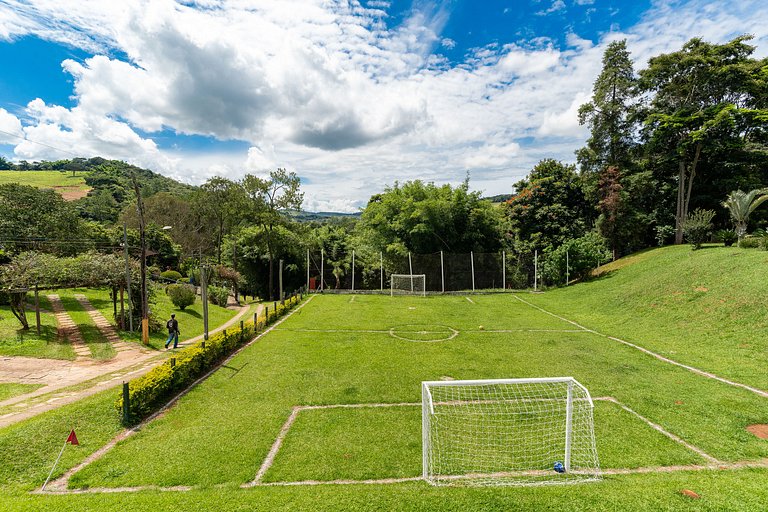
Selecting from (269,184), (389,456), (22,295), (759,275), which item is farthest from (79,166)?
(759,275)

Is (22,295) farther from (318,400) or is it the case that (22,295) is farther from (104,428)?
(318,400)

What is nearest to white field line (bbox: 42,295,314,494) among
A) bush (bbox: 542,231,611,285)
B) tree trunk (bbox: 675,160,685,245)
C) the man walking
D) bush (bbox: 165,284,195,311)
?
the man walking

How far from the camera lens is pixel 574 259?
23781 millimetres

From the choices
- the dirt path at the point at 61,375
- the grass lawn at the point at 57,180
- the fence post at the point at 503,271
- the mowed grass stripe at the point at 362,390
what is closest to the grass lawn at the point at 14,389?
the dirt path at the point at 61,375

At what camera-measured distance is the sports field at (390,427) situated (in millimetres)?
5109

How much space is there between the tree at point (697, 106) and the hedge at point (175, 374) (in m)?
28.3

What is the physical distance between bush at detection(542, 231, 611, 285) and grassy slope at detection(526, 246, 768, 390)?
1618mm

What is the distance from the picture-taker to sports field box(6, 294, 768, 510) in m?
5.11

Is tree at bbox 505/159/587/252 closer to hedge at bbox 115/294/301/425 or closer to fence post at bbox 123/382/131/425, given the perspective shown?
hedge at bbox 115/294/301/425

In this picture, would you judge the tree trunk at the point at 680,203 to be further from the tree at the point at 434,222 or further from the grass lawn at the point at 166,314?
the grass lawn at the point at 166,314

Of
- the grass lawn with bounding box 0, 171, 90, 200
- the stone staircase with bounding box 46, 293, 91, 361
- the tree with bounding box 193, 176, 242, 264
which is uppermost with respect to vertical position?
the grass lawn with bounding box 0, 171, 90, 200

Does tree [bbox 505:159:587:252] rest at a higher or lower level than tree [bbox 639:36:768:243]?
lower

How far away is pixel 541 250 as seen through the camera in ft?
90.5

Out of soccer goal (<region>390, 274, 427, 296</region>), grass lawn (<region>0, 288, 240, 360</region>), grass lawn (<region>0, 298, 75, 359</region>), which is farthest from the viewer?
soccer goal (<region>390, 274, 427, 296</region>)
